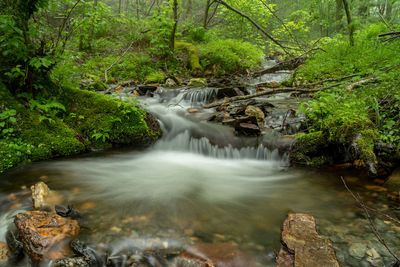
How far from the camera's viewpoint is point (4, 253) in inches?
68.8

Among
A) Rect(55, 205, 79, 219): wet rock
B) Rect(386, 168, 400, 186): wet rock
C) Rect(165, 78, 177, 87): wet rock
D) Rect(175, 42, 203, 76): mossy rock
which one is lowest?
Rect(55, 205, 79, 219): wet rock

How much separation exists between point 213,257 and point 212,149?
319 cm

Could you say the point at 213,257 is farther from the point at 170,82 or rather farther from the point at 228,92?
the point at 170,82

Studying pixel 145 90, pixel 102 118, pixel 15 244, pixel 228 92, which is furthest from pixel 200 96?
pixel 15 244

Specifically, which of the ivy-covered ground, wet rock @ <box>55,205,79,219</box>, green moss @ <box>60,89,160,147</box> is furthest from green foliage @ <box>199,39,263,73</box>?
wet rock @ <box>55,205,79,219</box>

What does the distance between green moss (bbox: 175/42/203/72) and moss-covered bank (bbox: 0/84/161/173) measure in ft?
24.3

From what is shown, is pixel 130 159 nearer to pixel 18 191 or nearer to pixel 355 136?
pixel 18 191

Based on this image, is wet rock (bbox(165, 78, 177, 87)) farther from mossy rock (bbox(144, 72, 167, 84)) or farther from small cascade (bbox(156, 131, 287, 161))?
small cascade (bbox(156, 131, 287, 161))

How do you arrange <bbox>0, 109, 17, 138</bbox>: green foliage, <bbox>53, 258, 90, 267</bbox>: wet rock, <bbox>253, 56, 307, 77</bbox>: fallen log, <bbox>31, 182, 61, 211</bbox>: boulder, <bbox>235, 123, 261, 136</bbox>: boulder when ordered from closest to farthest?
<bbox>53, 258, 90, 267</bbox>: wet rock, <bbox>31, 182, 61, 211</bbox>: boulder, <bbox>0, 109, 17, 138</bbox>: green foliage, <bbox>253, 56, 307, 77</bbox>: fallen log, <bbox>235, 123, 261, 136</bbox>: boulder

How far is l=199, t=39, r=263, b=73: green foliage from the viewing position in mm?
11789

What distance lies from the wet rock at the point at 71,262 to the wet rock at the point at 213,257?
710 millimetres

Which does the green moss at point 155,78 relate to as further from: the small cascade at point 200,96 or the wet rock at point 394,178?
the wet rock at point 394,178

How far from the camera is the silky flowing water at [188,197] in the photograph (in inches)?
76.3

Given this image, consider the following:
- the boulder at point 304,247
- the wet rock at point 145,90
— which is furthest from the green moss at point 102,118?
the wet rock at point 145,90
